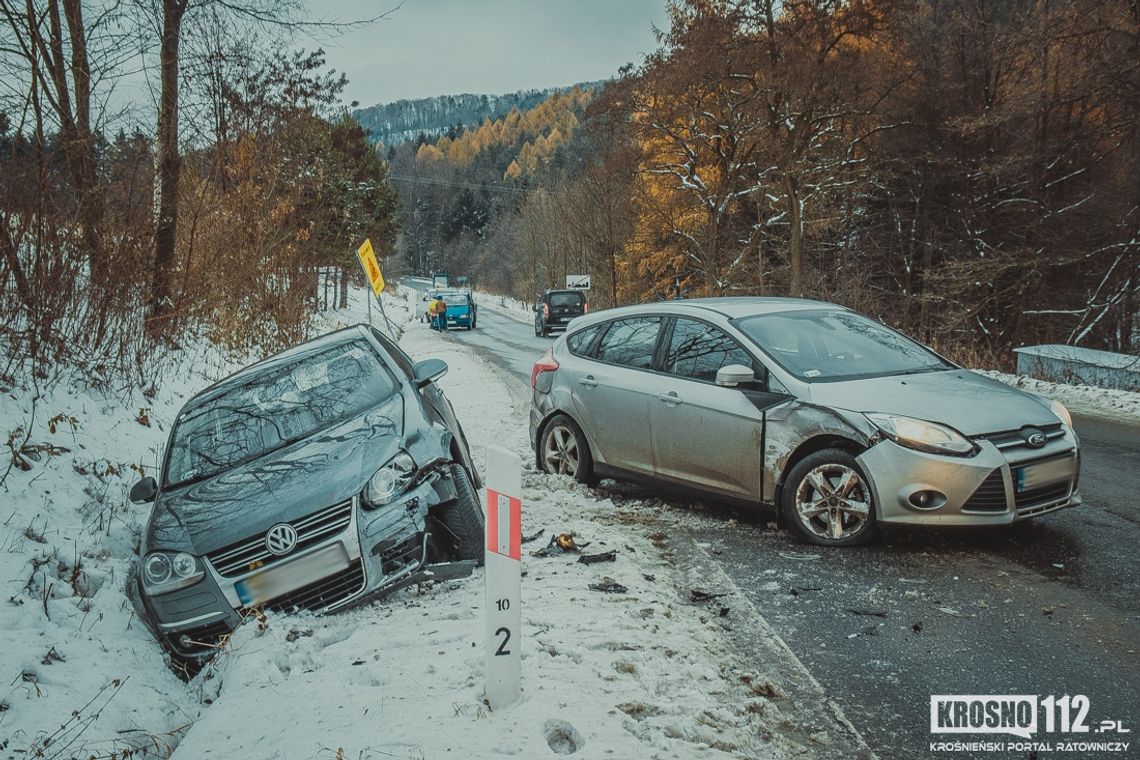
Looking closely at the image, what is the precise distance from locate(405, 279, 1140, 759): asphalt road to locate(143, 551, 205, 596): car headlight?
3006mm

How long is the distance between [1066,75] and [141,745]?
22.0m

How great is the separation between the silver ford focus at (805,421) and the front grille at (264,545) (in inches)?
107

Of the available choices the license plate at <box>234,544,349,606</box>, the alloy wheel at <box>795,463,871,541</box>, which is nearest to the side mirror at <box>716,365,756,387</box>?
the alloy wheel at <box>795,463,871,541</box>

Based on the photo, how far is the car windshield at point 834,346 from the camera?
579 cm

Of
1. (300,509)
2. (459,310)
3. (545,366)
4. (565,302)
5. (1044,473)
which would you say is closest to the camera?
(300,509)

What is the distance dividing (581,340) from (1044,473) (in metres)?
3.92

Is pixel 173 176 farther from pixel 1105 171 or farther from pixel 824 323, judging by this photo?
pixel 1105 171

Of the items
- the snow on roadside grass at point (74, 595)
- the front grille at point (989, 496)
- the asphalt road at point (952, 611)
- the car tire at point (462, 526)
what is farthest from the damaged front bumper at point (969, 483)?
the snow on roadside grass at point (74, 595)

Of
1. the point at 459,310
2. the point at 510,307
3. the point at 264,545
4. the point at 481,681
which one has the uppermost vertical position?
the point at 264,545

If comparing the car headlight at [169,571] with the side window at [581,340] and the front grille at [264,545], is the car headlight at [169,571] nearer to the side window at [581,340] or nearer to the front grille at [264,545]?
the front grille at [264,545]

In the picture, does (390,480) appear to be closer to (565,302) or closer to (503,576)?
(503,576)

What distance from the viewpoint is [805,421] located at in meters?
5.41

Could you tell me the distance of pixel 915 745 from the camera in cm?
311

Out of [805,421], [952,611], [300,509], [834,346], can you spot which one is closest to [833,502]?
[805,421]
